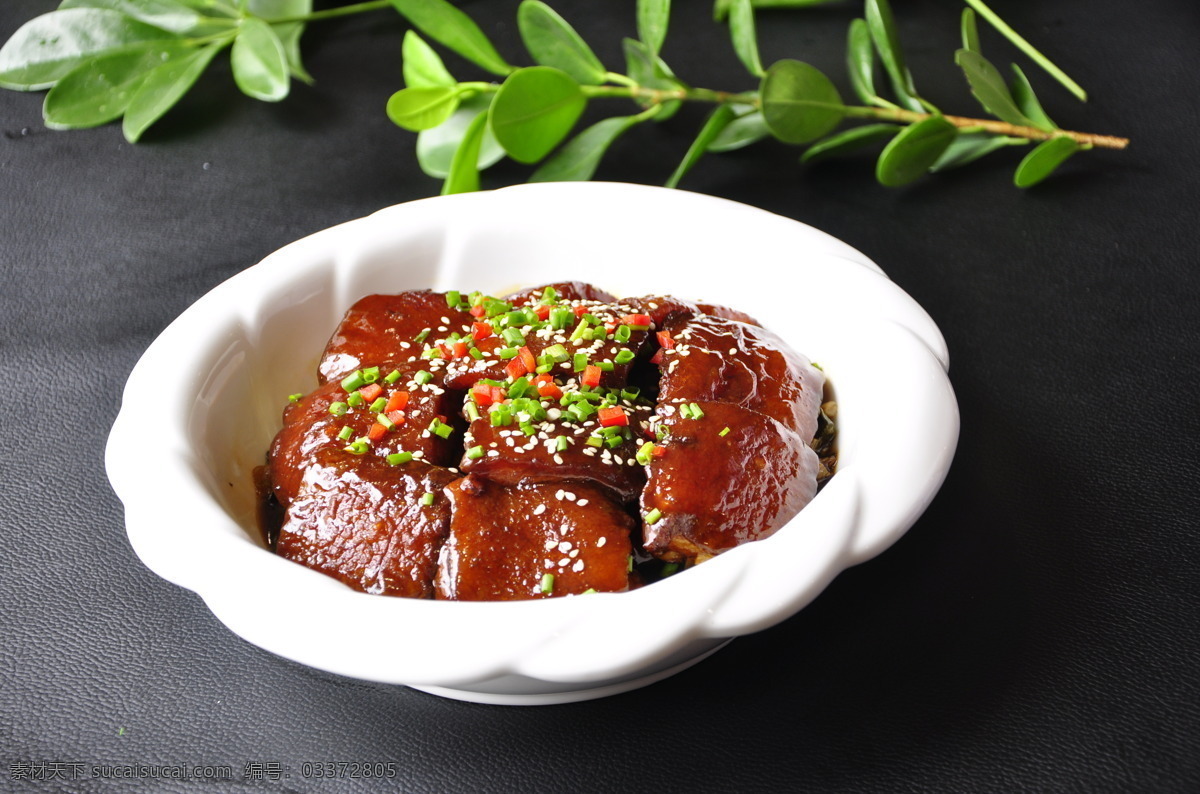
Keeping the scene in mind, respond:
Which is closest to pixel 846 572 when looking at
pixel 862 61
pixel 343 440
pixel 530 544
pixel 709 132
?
pixel 530 544

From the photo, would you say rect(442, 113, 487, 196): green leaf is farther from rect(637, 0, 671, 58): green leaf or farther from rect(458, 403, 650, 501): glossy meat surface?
rect(458, 403, 650, 501): glossy meat surface

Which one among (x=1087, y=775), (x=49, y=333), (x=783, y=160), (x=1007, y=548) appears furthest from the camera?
(x=783, y=160)

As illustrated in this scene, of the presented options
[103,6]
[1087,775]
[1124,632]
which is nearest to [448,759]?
[1087,775]

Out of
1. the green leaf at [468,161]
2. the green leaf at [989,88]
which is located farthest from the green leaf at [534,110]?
the green leaf at [989,88]

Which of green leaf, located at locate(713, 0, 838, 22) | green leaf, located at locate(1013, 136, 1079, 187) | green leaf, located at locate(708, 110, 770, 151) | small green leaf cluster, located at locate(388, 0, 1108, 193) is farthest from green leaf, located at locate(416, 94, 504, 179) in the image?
green leaf, located at locate(1013, 136, 1079, 187)

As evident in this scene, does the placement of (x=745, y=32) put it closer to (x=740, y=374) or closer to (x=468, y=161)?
(x=468, y=161)

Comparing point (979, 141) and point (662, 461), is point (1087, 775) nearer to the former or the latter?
point (662, 461)

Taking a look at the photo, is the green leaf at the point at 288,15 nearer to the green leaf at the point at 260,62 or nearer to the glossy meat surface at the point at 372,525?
the green leaf at the point at 260,62
